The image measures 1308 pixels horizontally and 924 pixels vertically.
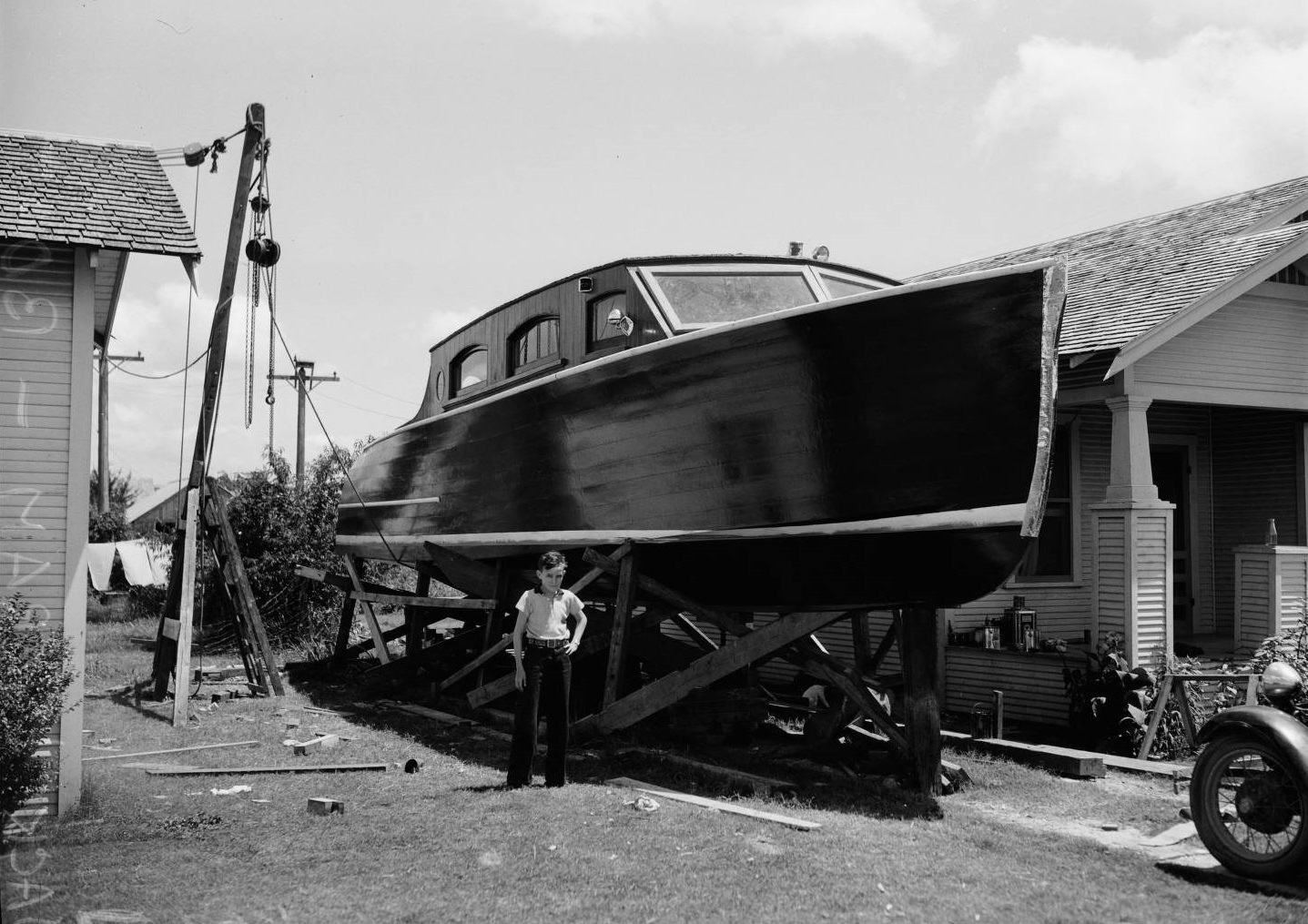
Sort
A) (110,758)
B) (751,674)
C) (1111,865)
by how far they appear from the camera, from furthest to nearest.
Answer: (751,674) < (110,758) < (1111,865)

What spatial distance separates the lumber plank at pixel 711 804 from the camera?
652 centimetres

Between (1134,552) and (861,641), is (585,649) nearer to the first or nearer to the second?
(861,641)

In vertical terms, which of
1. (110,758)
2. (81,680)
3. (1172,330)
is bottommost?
(110,758)

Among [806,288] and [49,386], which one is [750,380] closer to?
[806,288]

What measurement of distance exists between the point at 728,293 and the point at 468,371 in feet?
13.2

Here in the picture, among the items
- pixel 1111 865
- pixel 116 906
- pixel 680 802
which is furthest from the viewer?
pixel 680 802

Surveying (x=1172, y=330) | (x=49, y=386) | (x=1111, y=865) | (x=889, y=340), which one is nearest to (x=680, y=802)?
(x=1111, y=865)

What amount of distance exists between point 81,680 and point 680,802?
3697 mm

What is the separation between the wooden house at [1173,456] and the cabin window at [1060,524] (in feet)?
0.06

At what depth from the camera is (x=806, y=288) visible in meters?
9.13

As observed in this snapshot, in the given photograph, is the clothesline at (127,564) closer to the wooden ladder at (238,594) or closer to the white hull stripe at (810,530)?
the wooden ladder at (238,594)

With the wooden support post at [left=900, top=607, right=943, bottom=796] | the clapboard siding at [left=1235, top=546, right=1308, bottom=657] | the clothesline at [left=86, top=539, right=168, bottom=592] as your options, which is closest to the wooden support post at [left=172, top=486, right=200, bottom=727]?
the wooden support post at [left=900, top=607, right=943, bottom=796]

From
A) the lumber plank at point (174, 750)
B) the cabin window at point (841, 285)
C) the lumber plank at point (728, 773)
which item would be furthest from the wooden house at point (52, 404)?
the cabin window at point (841, 285)

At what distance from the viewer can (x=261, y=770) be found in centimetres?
831
